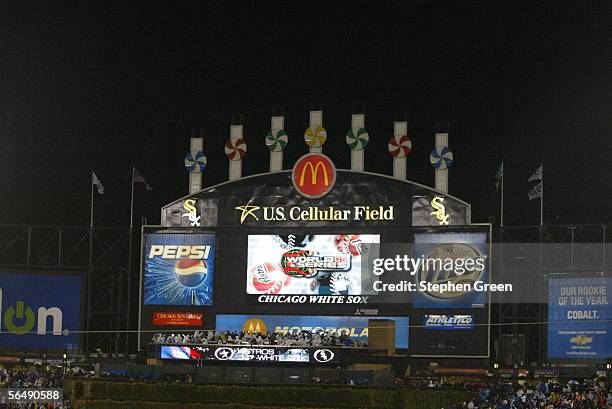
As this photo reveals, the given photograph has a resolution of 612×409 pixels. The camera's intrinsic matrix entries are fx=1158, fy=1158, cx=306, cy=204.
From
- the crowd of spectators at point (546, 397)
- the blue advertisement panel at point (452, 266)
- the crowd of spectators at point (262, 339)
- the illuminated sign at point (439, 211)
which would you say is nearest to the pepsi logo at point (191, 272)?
the crowd of spectators at point (262, 339)

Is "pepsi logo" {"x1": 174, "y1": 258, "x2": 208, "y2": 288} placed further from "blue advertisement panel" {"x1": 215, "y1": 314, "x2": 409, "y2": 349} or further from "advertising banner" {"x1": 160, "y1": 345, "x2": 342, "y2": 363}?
"advertising banner" {"x1": 160, "y1": 345, "x2": 342, "y2": 363}

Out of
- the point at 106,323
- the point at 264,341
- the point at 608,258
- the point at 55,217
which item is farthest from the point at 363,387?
the point at 55,217

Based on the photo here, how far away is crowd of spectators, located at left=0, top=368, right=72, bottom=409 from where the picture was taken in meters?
46.8

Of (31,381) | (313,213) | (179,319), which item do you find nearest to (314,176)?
(313,213)

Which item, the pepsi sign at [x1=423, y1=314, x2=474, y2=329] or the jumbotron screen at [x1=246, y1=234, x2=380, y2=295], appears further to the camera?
the jumbotron screen at [x1=246, y1=234, x2=380, y2=295]

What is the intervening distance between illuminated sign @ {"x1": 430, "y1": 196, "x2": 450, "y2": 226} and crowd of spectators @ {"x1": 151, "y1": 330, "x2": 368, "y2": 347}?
6425mm

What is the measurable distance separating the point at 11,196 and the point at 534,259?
1500 inches

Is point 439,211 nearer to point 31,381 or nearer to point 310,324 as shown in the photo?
point 310,324

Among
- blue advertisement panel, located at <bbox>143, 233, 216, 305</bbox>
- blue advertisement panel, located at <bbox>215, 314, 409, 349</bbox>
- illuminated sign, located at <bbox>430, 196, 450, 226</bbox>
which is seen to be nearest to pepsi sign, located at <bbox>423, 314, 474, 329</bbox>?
blue advertisement panel, located at <bbox>215, 314, 409, 349</bbox>

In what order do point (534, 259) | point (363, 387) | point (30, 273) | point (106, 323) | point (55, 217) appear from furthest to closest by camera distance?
point (55, 217)
point (106, 323)
point (30, 273)
point (534, 259)
point (363, 387)

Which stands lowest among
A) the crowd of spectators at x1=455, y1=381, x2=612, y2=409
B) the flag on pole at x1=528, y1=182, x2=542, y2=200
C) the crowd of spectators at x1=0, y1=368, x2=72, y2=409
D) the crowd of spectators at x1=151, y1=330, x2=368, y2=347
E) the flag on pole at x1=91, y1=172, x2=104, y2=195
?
the crowd of spectators at x1=0, y1=368, x2=72, y2=409

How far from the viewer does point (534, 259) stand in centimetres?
5225

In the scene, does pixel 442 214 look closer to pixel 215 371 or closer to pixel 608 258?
pixel 608 258

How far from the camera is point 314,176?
2068 inches
